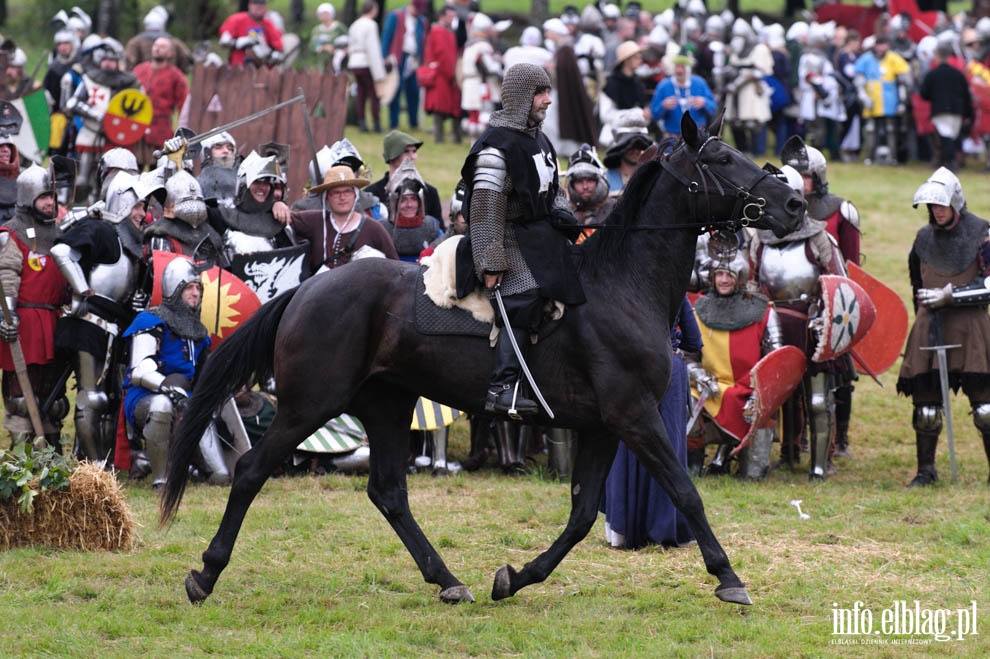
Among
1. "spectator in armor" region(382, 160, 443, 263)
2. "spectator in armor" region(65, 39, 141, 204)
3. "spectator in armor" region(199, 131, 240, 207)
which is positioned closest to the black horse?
"spectator in armor" region(382, 160, 443, 263)

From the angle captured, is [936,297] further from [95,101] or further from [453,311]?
[95,101]

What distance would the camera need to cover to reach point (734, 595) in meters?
6.60

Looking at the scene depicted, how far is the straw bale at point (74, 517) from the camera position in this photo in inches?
298

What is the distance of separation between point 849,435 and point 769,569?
182 inches

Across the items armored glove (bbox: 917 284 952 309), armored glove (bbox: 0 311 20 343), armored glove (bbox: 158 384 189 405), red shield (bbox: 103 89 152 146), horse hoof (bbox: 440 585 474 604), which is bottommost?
horse hoof (bbox: 440 585 474 604)

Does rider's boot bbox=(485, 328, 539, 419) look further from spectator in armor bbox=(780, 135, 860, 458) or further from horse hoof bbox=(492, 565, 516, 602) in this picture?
spectator in armor bbox=(780, 135, 860, 458)

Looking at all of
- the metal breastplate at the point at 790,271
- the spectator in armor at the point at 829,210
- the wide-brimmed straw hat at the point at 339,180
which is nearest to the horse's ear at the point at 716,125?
the metal breastplate at the point at 790,271

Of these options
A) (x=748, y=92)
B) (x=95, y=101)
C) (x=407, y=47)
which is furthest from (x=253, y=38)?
(x=748, y=92)

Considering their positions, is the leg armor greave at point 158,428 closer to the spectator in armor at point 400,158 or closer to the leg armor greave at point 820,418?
the spectator in armor at point 400,158

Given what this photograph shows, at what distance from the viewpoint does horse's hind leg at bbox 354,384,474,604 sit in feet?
23.4

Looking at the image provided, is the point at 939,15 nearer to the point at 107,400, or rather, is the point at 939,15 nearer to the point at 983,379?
the point at 983,379

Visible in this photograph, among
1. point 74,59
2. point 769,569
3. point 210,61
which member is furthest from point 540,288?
point 210,61

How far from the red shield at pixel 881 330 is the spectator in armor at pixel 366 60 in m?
13.1

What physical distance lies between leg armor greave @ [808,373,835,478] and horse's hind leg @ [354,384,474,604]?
3758 millimetres
